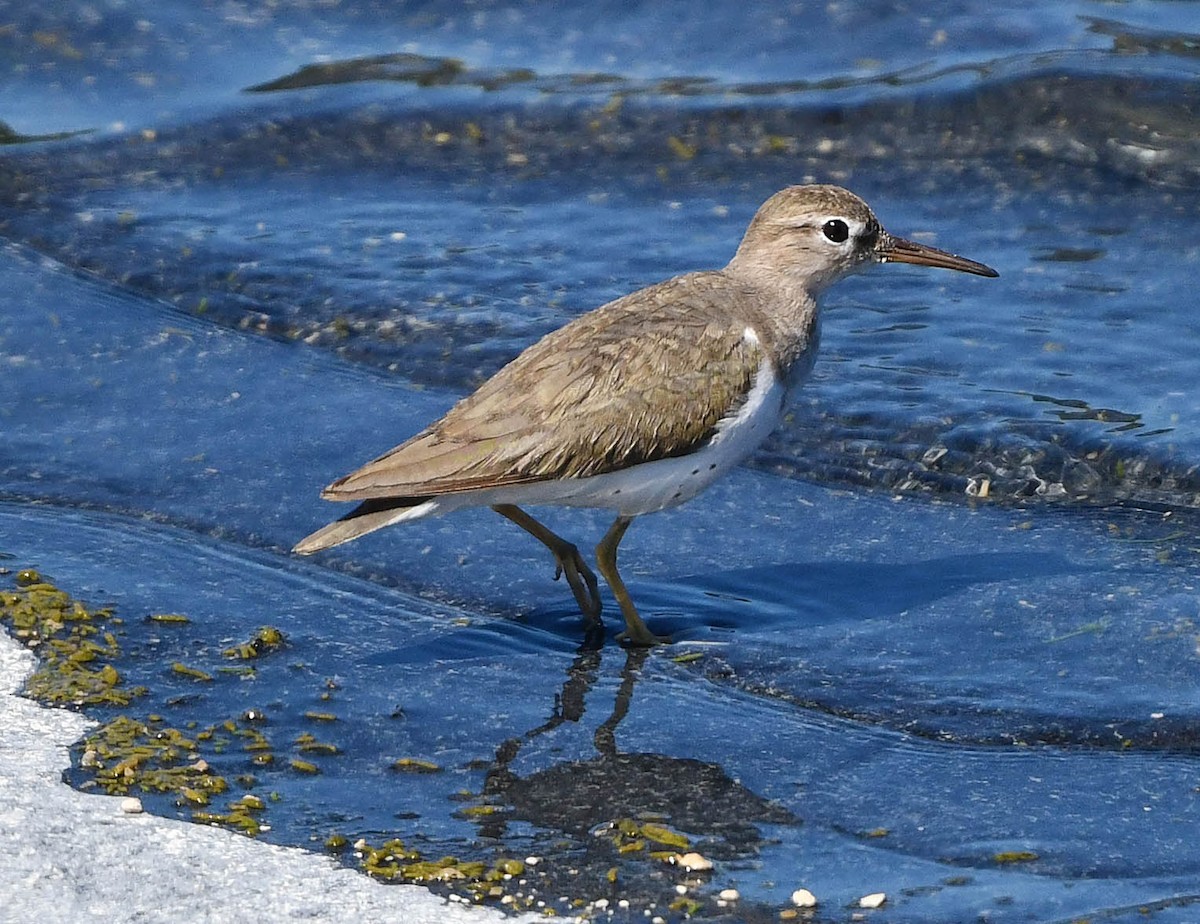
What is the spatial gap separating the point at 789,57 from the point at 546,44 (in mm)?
1581

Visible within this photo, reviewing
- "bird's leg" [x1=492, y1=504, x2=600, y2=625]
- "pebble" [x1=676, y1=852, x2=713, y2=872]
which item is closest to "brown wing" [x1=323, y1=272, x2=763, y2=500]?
"bird's leg" [x1=492, y1=504, x2=600, y2=625]

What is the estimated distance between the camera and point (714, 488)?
6582mm

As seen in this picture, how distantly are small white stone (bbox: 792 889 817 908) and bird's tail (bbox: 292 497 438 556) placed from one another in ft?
5.81

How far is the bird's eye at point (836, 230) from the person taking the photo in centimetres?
612

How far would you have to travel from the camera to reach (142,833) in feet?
13.3

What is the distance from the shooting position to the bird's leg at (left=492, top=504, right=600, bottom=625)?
5605 millimetres

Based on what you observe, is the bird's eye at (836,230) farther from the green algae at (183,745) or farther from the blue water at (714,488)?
Result: the green algae at (183,745)

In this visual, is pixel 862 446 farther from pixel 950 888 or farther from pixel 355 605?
pixel 950 888

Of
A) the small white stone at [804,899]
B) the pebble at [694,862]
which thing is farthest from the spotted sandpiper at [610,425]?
the small white stone at [804,899]

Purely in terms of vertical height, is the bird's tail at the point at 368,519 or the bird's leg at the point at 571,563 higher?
the bird's tail at the point at 368,519

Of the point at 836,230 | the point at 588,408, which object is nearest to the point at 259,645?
the point at 588,408

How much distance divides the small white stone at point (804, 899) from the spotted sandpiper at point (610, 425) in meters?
1.54

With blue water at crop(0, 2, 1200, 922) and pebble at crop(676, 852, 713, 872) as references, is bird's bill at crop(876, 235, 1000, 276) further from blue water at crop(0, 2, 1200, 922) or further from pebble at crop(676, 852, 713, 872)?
pebble at crop(676, 852, 713, 872)

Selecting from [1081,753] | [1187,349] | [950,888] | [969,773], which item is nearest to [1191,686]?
[1081,753]
